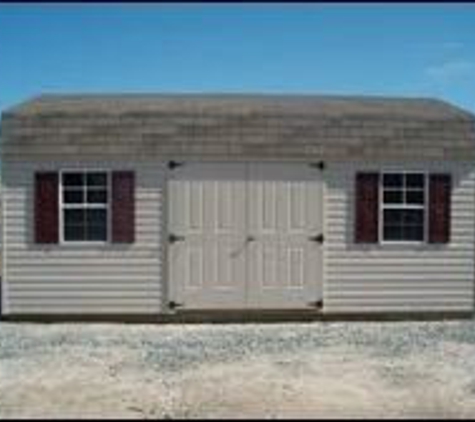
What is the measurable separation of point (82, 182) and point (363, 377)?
648cm

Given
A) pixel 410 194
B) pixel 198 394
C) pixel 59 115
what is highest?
pixel 59 115

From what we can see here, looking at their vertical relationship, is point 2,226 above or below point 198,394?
above

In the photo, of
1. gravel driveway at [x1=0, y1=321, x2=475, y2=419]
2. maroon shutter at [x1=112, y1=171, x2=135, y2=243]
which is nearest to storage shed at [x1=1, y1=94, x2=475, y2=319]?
maroon shutter at [x1=112, y1=171, x2=135, y2=243]

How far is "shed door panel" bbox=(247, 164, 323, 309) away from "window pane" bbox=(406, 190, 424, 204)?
5.05 ft

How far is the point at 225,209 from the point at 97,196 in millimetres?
2149

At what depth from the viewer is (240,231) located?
15.1m

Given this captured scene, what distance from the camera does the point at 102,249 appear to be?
15031mm

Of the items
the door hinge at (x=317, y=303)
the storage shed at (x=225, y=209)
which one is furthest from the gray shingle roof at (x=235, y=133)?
the door hinge at (x=317, y=303)

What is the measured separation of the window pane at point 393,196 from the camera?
1535 cm

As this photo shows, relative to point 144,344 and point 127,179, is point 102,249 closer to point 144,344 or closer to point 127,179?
point 127,179

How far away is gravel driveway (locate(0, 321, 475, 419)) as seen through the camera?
9.10 m

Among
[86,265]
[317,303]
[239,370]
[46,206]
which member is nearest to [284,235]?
[317,303]

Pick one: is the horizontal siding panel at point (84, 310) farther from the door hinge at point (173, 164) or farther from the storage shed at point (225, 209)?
the door hinge at point (173, 164)

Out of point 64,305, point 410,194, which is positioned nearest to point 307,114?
point 410,194
